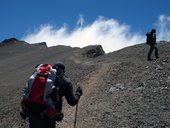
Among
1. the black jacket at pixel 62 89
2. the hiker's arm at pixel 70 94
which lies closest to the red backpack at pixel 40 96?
the black jacket at pixel 62 89

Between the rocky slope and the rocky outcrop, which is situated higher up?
the rocky outcrop

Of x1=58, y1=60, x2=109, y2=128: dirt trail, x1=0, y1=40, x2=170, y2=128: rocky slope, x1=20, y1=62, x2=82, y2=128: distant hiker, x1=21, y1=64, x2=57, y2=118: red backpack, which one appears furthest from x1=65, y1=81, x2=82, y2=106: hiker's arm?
x1=58, y1=60, x2=109, y2=128: dirt trail

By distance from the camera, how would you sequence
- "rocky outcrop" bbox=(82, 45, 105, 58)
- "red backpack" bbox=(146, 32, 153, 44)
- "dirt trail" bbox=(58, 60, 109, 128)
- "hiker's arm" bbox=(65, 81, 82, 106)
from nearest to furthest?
"hiker's arm" bbox=(65, 81, 82, 106), "dirt trail" bbox=(58, 60, 109, 128), "red backpack" bbox=(146, 32, 153, 44), "rocky outcrop" bbox=(82, 45, 105, 58)

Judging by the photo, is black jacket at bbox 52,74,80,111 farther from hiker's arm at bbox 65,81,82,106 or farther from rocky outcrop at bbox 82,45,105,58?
rocky outcrop at bbox 82,45,105,58

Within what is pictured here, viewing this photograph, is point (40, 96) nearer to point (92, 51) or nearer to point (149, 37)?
point (149, 37)

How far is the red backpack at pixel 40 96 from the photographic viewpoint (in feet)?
27.1

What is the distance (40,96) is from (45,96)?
0.10 meters

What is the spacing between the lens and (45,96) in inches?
326

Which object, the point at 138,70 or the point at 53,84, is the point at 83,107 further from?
the point at 53,84

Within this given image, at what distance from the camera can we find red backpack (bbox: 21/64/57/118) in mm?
8266

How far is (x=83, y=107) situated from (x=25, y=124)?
101 inches

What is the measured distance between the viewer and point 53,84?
852cm

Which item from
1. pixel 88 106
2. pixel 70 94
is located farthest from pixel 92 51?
pixel 70 94

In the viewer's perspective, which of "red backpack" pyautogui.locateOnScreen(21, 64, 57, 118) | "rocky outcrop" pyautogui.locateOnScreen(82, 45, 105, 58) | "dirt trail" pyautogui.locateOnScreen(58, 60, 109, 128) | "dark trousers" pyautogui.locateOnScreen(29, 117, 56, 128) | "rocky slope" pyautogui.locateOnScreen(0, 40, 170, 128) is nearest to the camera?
"red backpack" pyautogui.locateOnScreen(21, 64, 57, 118)
